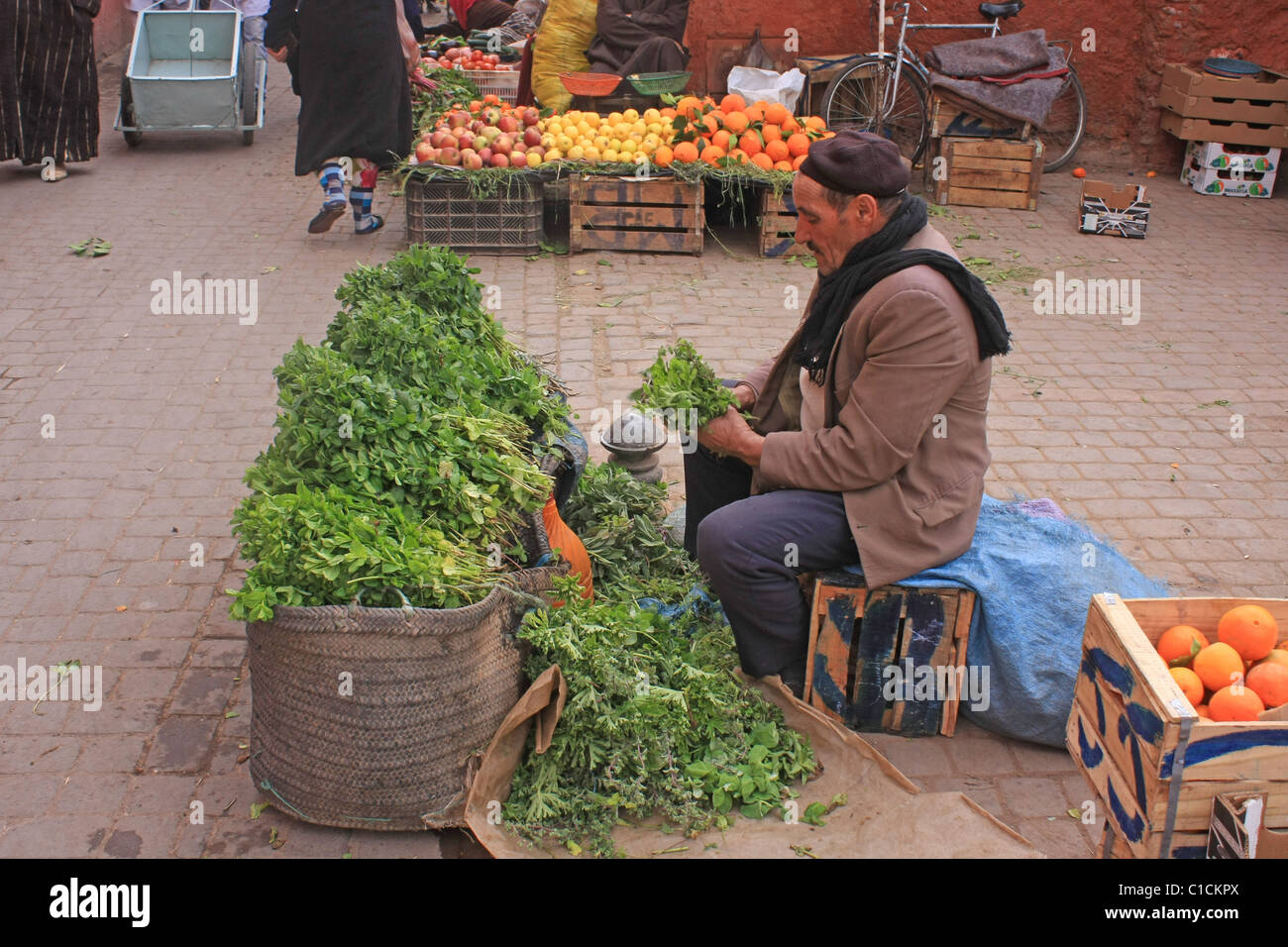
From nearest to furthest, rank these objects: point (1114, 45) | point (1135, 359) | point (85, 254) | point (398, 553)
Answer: point (398, 553) → point (1135, 359) → point (85, 254) → point (1114, 45)

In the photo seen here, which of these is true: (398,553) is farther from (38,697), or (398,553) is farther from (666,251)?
(666,251)

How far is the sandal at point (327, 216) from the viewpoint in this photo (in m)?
7.90

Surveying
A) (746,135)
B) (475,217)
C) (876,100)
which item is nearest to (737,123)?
(746,135)

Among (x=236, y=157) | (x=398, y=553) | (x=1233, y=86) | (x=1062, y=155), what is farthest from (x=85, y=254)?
(x=1233, y=86)

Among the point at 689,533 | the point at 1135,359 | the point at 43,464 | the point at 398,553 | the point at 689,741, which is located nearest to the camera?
the point at 398,553

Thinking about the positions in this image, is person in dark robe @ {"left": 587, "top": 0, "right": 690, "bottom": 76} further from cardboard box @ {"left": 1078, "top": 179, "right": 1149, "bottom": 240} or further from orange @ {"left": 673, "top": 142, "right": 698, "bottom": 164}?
cardboard box @ {"left": 1078, "top": 179, "right": 1149, "bottom": 240}

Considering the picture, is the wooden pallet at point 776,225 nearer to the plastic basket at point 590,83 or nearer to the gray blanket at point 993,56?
the plastic basket at point 590,83

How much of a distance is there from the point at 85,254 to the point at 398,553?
5.93 m

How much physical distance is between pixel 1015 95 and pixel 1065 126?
1.46 meters

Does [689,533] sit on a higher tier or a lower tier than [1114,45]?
Answer: lower

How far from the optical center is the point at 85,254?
7602mm

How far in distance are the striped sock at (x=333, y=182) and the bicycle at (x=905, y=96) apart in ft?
13.3

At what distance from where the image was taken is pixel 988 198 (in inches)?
364

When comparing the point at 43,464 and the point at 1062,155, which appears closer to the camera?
the point at 43,464
